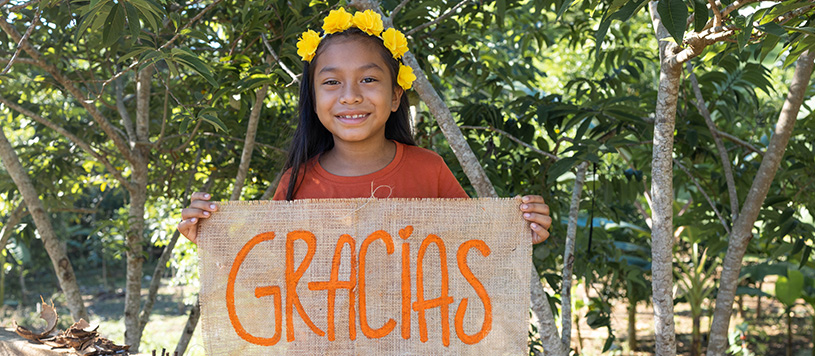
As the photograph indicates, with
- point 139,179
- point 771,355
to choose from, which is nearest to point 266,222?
point 139,179

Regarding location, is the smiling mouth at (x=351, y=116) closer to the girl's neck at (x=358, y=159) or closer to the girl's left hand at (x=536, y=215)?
the girl's neck at (x=358, y=159)

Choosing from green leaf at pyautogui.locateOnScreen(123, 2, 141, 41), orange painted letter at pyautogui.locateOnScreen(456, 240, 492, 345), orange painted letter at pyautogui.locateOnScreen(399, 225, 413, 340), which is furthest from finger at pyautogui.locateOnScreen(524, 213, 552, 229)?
green leaf at pyautogui.locateOnScreen(123, 2, 141, 41)

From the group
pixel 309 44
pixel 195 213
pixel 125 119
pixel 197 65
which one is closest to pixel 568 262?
pixel 309 44

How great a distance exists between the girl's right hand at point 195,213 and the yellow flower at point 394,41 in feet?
2.04

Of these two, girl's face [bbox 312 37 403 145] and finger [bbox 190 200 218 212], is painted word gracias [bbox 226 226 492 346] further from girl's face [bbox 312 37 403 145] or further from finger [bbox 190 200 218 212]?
girl's face [bbox 312 37 403 145]

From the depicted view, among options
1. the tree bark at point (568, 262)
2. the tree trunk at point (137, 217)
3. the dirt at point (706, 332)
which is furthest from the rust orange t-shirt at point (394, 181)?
the dirt at point (706, 332)

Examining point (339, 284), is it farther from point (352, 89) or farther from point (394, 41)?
point (394, 41)

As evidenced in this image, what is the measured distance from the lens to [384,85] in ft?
5.46

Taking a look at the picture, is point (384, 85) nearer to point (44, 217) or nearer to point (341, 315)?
point (341, 315)

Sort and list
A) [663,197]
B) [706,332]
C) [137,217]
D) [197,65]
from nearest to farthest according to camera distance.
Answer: [197,65]
[663,197]
[137,217]
[706,332]

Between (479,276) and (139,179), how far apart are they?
1813 millimetres

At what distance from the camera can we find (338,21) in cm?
165

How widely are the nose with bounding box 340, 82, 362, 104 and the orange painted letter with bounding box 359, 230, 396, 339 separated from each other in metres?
0.35

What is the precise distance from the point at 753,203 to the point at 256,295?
154 centimetres
